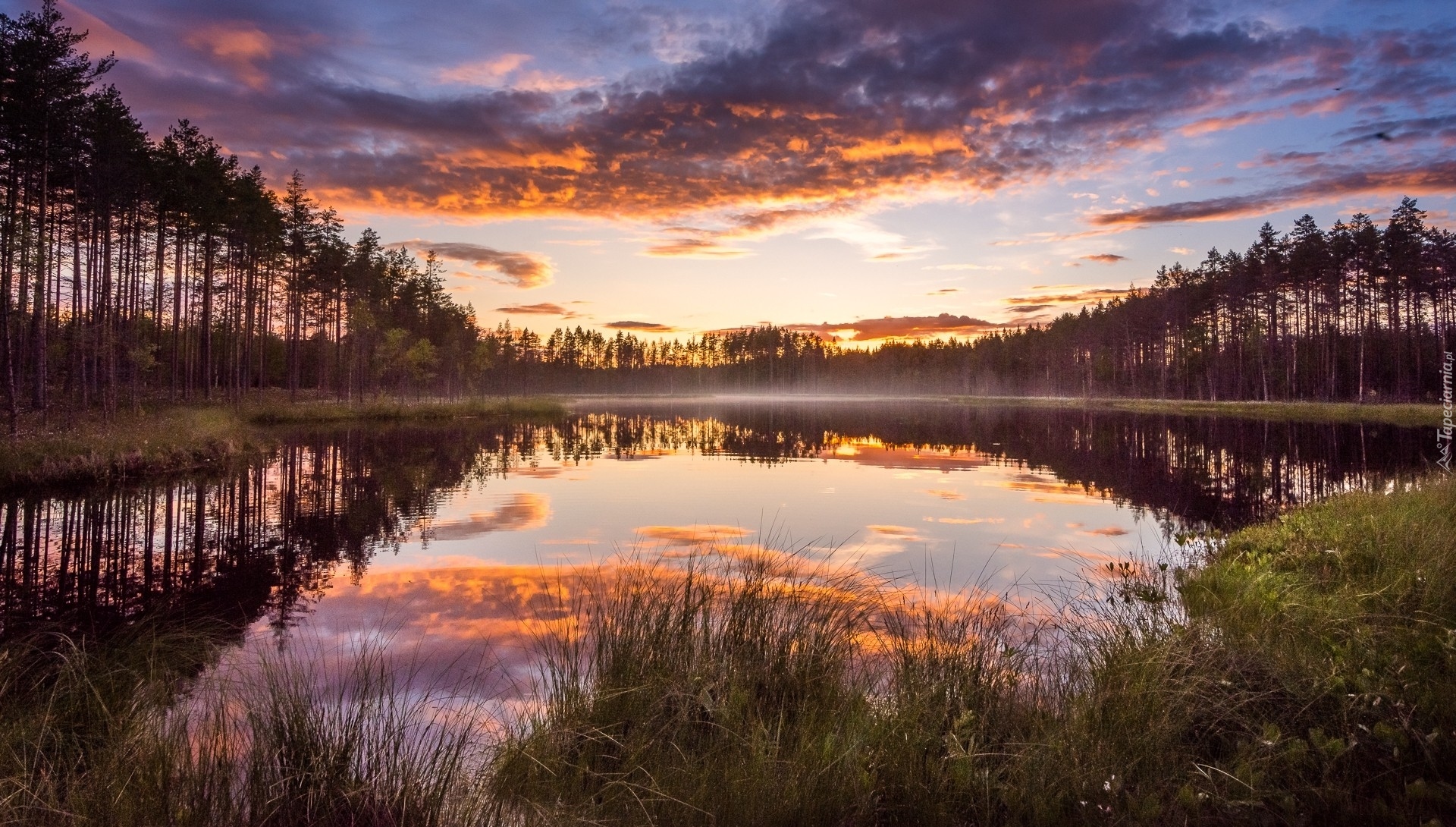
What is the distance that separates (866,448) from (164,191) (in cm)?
4194

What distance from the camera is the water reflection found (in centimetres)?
1055

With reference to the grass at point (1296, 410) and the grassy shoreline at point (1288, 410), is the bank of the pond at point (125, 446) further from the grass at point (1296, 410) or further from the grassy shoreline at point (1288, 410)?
the grassy shoreline at point (1288, 410)

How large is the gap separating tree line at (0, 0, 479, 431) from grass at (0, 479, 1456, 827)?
27.9 m

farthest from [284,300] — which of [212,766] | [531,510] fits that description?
[212,766]

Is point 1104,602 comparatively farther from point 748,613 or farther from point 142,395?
point 142,395

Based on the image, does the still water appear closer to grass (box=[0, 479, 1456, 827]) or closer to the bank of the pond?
the bank of the pond

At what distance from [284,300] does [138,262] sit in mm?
26140

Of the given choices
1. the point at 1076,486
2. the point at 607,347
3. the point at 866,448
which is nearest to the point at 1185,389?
the point at 866,448

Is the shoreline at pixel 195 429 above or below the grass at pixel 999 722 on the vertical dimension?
above

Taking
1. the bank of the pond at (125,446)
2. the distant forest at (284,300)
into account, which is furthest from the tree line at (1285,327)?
the bank of the pond at (125,446)

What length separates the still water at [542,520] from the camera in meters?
9.99

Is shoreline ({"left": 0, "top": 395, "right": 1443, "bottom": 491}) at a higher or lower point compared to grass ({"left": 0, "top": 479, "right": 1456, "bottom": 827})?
higher

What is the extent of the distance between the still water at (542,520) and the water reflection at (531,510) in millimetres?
83

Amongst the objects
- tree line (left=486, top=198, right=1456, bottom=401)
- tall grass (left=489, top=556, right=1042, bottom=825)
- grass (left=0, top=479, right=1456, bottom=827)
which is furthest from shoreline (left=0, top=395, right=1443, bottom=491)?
tall grass (left=489, top=556, right=1042, bottom=825)
